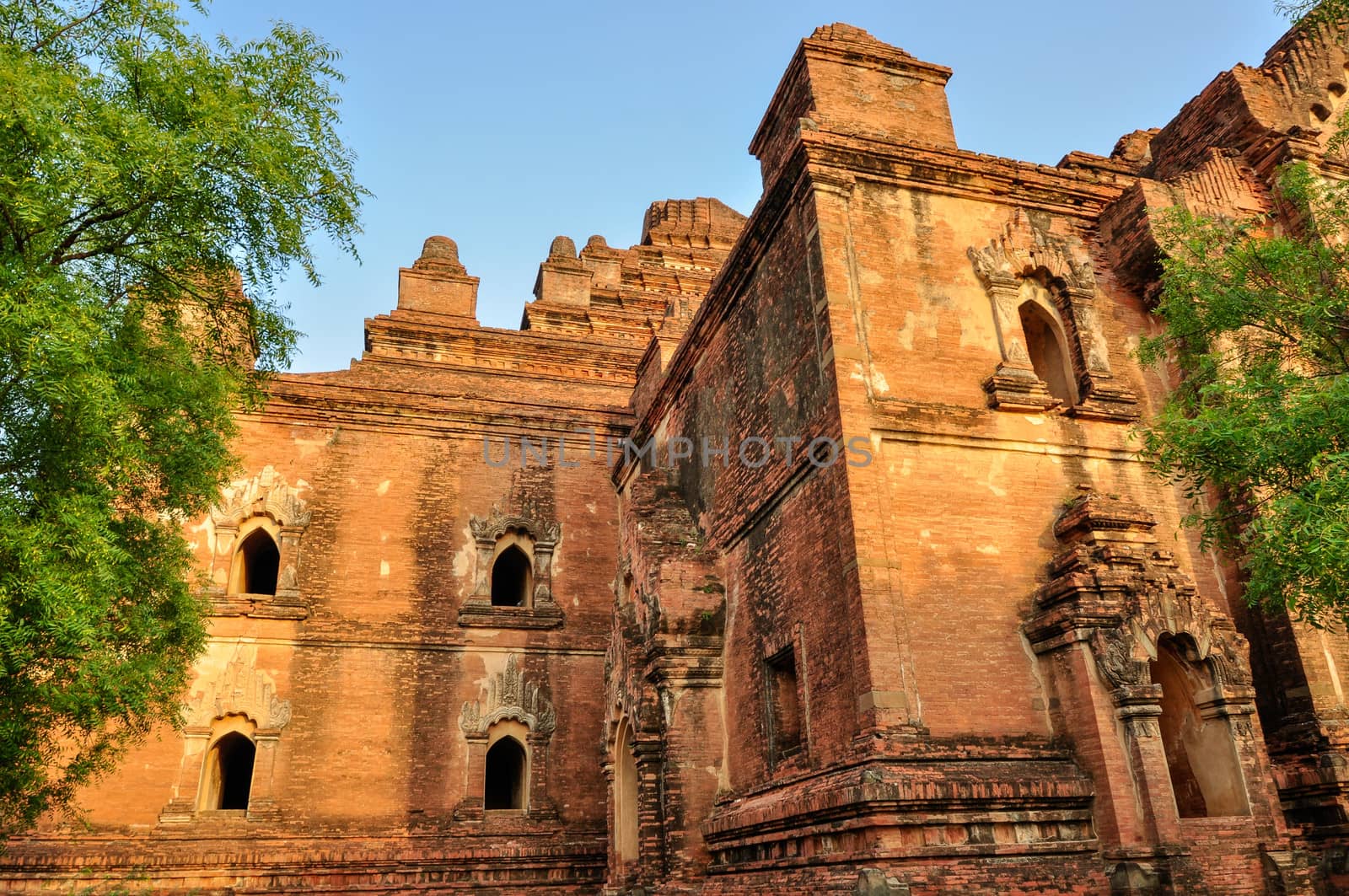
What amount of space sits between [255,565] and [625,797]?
7.64 metres

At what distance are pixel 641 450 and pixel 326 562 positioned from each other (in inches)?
198

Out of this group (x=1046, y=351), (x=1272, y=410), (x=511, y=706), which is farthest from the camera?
(x=511, y=706)

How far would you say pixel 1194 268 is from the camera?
27.6ft

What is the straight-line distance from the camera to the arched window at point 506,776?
14.5 meters

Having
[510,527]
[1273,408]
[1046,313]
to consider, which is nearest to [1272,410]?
[1273,408]

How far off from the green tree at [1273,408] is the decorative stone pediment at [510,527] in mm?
9124

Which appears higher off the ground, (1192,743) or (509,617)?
(509,617)

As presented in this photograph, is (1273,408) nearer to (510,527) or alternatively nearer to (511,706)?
(511,706)

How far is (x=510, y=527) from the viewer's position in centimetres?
1559

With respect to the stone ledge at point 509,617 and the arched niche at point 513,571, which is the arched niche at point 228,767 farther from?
the arched niche at point 513,571

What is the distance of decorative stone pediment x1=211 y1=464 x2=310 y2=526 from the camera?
48.3 feet

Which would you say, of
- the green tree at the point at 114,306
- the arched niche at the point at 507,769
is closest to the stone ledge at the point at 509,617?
the arched niche at the point at 507,769

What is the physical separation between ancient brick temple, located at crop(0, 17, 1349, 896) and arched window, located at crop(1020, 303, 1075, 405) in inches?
2.4

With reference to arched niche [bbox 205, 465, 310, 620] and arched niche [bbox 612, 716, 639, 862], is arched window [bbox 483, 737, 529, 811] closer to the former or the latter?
arched niche [bbox 612, 716, 639, 862]
